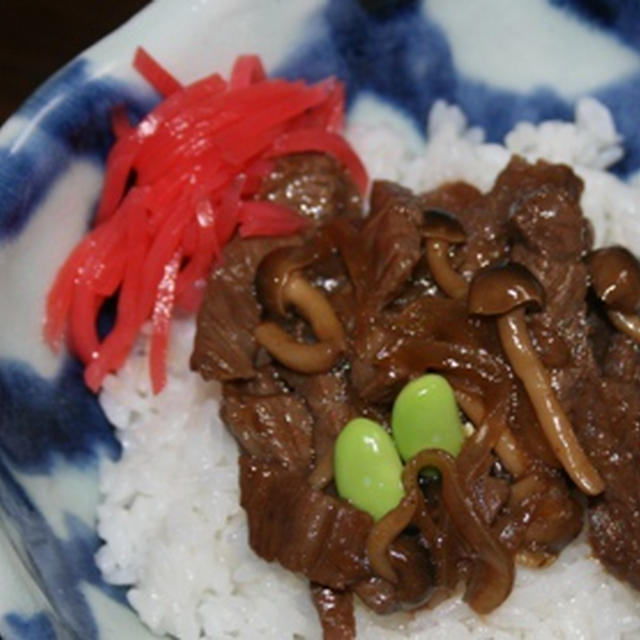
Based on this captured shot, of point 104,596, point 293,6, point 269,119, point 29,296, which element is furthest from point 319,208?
point 104,596

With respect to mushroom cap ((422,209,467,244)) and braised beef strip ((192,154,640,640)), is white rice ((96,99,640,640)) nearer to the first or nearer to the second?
braised beef strip ((192,154,640,640))

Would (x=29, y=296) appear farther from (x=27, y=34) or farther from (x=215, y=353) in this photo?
(x=27, y=34)

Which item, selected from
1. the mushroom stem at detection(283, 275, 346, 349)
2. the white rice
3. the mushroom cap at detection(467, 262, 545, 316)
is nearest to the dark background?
the white rice

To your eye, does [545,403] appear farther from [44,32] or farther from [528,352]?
[44,32]

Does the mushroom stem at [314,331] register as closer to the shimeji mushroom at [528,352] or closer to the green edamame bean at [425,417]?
the green edamame bean at [425,417]

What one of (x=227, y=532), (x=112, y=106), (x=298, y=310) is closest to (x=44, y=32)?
(x=112, y=106)

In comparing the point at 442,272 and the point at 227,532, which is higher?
the point at 442,272
